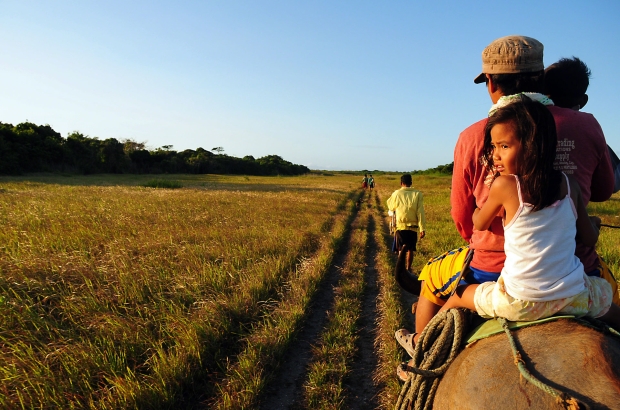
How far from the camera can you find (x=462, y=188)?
2162mm

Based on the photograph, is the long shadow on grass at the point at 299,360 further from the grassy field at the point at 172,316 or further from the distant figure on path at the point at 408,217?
Answer: the distant figure on path at the point at 408,217

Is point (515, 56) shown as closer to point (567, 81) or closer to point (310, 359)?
point (567, 81)

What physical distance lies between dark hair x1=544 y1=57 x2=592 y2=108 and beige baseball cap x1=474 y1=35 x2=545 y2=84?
36cm

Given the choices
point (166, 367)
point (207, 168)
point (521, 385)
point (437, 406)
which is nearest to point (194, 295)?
point (166, 367)

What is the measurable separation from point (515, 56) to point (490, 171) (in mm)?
628

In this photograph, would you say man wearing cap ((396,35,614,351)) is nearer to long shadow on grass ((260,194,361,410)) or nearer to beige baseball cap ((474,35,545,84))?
beige baseball cap ((474,35,545,84))

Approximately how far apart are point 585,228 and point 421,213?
18.3ft

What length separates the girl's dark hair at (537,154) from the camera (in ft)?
5.17

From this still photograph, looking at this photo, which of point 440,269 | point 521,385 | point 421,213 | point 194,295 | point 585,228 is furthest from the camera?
point 421,213

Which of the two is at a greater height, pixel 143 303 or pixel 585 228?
pixel 585 228

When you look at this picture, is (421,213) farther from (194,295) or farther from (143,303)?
(143,303)

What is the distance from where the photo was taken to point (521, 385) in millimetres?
1452

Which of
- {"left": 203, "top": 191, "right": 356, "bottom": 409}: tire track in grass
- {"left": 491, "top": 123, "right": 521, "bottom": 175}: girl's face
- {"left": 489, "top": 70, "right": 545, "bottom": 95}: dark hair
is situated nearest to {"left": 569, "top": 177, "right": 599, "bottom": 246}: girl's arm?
{"left": 491, "top": 123, "right": 521, "bottom": 175}: girl's face

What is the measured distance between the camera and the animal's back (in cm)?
136
